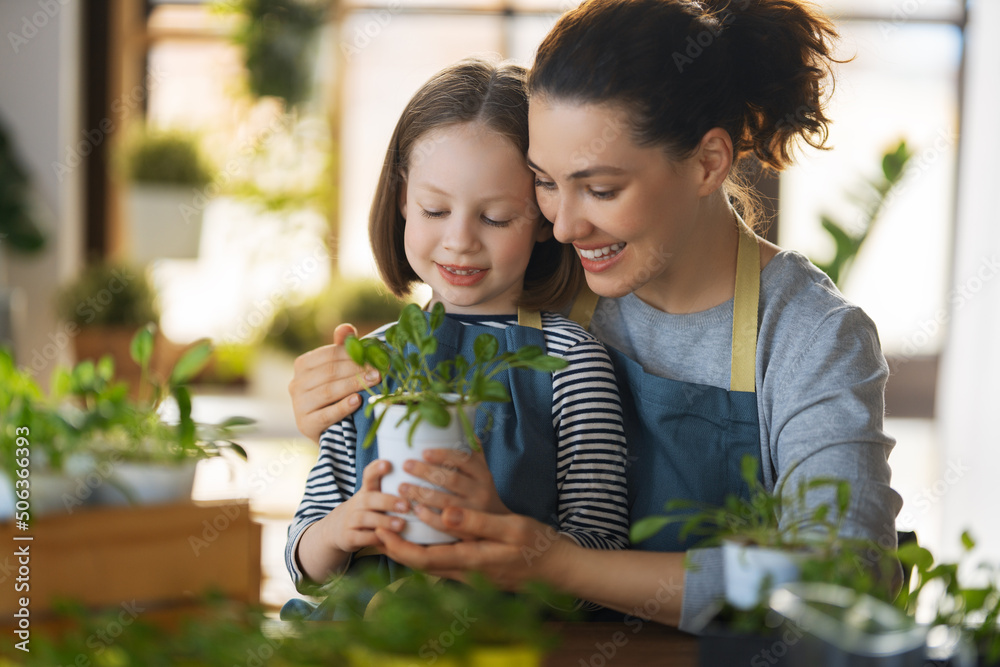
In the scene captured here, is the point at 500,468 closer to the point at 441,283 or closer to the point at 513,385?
the point at 513,385

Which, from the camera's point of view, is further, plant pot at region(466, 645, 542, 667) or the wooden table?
the wooden table

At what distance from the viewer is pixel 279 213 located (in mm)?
5281

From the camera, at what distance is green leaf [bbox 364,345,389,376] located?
1001mm

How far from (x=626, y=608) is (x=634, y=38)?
2.45ft

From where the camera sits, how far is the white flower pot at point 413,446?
37.4 inches

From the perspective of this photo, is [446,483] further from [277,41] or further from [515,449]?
[277,41]

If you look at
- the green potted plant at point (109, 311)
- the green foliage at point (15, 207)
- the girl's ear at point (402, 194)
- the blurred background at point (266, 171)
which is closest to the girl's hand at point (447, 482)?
the girl's ear at point (402, 194)

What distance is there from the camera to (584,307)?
57.3 inches

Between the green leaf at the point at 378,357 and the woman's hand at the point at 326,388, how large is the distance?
235mm

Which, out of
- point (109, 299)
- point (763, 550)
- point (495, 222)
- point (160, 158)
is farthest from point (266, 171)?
point (763, 550)

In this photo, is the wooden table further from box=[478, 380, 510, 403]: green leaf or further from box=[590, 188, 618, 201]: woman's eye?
box=[590, 188, 618, 201]: woman's eye

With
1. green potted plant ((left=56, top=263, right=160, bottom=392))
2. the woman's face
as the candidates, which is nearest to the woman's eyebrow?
the woman's face

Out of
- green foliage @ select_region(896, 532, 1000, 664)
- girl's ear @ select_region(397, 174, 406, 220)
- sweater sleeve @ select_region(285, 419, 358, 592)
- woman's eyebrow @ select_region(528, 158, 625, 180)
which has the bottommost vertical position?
sweater sleeve @ select_region(285, 419, 358, 592)

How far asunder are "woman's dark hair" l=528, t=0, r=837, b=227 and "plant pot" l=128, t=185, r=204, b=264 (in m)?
4.27
